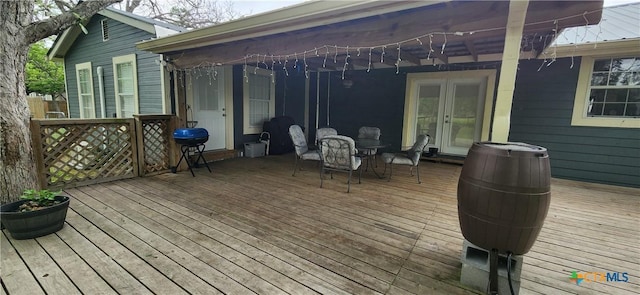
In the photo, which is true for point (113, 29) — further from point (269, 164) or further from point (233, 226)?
point (233, 226)

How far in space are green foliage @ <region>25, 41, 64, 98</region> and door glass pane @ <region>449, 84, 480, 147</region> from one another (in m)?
15.0

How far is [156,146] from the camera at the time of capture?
4469mm

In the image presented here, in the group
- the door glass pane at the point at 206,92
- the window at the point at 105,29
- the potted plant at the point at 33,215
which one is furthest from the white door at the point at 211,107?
the potted plant at the point at 33,215

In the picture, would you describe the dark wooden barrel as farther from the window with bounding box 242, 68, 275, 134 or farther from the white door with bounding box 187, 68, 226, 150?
the window with bounding box 242, 68, 275, 134

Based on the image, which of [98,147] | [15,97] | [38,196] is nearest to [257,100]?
[98,147]

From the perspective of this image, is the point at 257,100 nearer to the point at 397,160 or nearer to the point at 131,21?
the point at 131,21

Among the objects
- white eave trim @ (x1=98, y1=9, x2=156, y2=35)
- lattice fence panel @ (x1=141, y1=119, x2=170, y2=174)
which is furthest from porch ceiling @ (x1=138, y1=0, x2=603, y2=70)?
lattice fence panel @ (x1=141, y1=119, x2=170, y2=174)

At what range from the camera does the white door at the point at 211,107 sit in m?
5.14

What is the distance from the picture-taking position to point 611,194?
12.7ft

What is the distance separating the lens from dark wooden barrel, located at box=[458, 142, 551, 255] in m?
1.49

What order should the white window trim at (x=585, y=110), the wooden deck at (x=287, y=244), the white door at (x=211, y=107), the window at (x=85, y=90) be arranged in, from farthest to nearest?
the window at (x=85, y=90), the white door at (x=211, y=107), the white window trim at (x=585, y=110), the wooden deck at (x=287, y=244)

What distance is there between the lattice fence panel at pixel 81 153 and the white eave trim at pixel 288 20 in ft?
5.11

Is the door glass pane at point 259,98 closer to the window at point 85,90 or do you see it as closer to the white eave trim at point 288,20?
the white eave trim at point 288,20

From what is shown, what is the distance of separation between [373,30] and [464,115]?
160 inches
